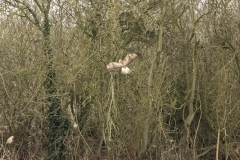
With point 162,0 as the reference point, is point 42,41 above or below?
below

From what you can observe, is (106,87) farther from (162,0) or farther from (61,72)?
(162,0)

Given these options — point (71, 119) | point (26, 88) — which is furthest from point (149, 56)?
point (26, 88)

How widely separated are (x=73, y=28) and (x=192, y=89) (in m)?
2.52

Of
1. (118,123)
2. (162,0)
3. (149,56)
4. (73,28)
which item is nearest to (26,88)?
(73,28)

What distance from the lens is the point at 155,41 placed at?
5797 millimetres

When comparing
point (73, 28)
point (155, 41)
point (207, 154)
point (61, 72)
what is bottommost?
point (207, 154)

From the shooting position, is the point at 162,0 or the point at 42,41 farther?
the point at 42,41

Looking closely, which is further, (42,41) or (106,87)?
(42,41)

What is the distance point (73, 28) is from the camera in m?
5.91

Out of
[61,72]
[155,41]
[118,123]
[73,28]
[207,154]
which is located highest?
[73,28]

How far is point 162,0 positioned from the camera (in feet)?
17.8

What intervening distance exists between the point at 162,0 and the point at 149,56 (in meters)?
1.08

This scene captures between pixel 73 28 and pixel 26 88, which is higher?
pixel 73 28

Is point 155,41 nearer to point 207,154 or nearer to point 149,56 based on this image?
point 149,56
